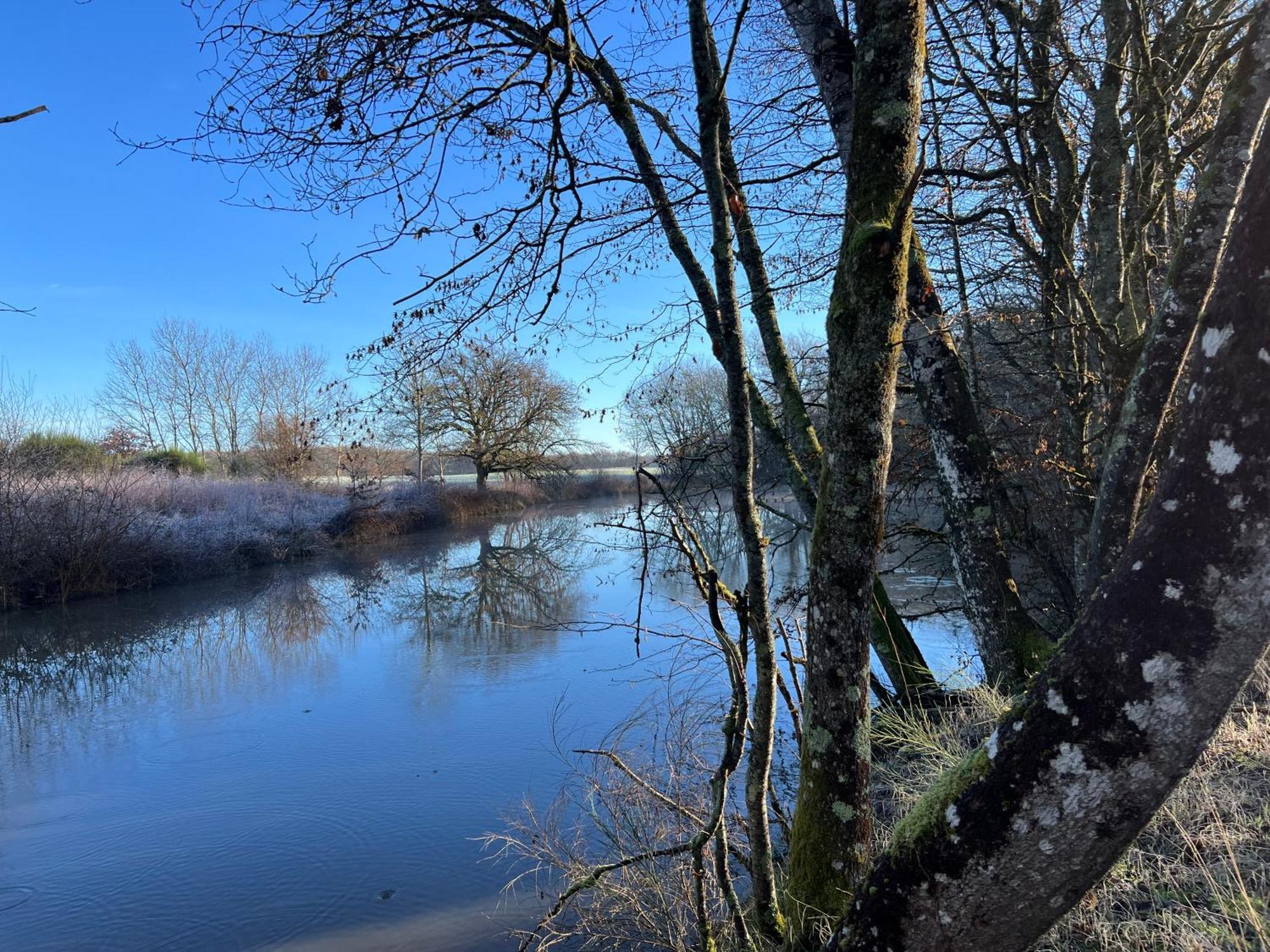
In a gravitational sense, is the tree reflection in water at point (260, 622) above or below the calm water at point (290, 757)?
above

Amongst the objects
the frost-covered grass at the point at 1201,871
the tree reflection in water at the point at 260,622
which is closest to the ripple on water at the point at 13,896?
the tree reflection in water at the point at 260,622

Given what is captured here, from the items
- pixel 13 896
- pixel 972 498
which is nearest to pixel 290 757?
pixel 13 896

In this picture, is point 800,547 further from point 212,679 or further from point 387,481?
point 387,481

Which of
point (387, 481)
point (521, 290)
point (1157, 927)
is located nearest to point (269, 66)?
point (521, 290)

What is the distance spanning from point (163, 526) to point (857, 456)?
16905mm

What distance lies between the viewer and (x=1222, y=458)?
1148 mm

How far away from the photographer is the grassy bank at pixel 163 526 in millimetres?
12945

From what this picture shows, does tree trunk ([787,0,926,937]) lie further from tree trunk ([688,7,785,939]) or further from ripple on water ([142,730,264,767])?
ripple on water ([142,730,264,767])

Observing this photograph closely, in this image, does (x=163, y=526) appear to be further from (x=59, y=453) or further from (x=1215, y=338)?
(x=1215, y=338)

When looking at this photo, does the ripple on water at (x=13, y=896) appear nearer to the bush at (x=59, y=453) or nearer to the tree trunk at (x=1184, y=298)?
the tree trunk at (x=1184, y=298)

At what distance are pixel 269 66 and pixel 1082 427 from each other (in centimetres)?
534

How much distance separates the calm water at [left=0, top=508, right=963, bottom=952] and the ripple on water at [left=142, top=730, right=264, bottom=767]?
0.03 meters

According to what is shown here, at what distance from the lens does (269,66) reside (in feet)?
9.59

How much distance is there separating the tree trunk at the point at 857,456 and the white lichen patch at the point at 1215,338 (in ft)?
3.03
